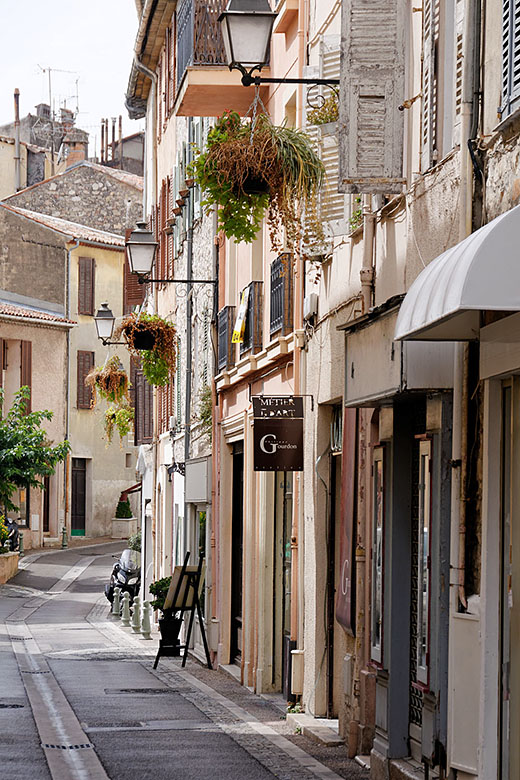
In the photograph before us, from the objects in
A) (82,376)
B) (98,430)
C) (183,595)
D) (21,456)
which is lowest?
(183,595)

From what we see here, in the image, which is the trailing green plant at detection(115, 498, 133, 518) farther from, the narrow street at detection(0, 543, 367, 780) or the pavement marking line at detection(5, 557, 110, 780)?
the pavement marking line at detection(5, 557, 110, 780)

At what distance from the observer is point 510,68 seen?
692 cm

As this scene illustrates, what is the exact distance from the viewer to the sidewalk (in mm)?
10039

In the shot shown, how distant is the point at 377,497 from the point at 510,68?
12.9ft

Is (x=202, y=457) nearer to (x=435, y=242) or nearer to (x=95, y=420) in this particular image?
(x=435, y=242)

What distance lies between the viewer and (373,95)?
927 centimetres

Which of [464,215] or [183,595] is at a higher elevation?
[464,215]

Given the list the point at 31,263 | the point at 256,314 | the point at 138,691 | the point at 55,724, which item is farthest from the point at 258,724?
the point at 31,263

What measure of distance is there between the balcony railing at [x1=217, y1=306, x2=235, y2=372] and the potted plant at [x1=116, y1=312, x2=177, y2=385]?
2.18 meters

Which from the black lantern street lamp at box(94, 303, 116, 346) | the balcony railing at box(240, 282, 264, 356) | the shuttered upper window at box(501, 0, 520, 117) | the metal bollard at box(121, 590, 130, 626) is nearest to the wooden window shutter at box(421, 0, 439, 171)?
the shuttered upper window at box(501, 0, 520, 117)

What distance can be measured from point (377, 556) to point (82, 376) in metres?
44.6

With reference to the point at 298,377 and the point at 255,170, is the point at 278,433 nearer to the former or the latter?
the point at 298,377

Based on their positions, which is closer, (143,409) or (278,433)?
(278,433)

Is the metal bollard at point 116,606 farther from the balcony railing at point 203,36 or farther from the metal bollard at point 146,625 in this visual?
the balcony railing at point 203,36
